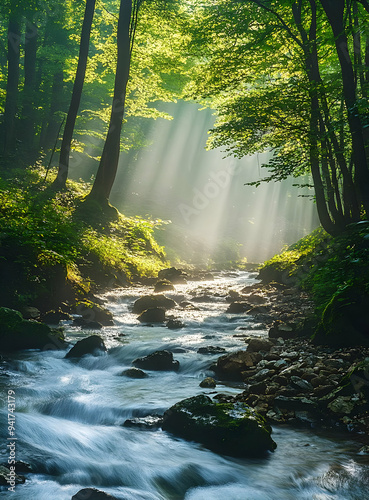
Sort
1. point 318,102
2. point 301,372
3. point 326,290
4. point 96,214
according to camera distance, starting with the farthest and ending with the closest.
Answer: point 96,214, point 318,102, point 326,290, point 301,372

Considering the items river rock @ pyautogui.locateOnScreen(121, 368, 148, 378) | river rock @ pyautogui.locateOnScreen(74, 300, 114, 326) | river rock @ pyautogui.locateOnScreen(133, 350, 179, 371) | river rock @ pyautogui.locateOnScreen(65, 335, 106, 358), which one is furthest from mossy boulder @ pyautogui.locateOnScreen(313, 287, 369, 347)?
river rock @ pyautogui.locateOnScreen(74, 300, 114, 326)

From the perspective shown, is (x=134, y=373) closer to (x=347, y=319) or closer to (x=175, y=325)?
(x=175, y=325)

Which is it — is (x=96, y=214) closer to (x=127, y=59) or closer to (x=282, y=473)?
(x=127, y=59)

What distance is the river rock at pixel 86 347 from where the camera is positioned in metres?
7.05

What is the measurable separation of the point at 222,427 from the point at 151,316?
19.2 ft

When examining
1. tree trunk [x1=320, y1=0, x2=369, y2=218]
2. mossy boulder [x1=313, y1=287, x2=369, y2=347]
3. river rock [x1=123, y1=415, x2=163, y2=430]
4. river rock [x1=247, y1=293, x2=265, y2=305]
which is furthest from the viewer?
river rock [x1=247, y1=293, x2=265, y2=305]

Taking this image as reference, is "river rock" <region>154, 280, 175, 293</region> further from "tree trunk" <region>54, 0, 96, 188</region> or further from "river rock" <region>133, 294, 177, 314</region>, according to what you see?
"tree trunk" <region>54, 0, 96, 188</region>

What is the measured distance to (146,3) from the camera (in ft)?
56.2

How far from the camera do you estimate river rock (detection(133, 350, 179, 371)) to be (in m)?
6.99

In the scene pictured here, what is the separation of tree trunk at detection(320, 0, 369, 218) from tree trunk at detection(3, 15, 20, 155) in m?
14.1

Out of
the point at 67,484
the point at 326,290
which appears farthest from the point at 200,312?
the point at 67,484

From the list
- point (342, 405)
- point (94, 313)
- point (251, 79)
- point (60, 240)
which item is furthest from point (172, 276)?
point (342, 405)

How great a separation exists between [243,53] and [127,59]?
669cm

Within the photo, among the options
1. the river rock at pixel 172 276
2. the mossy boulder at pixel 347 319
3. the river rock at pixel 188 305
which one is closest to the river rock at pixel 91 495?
the mossy boulder at pixel 347 319
